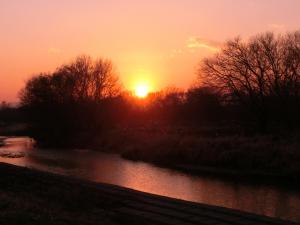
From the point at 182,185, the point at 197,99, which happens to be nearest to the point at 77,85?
the point at 197,99

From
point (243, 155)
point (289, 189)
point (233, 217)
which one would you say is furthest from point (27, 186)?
point (243, 155)

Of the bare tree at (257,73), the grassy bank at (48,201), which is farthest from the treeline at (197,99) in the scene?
the grassy bank at (48,201)

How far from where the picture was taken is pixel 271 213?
19750 millimetres

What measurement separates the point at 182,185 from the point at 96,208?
12419mm

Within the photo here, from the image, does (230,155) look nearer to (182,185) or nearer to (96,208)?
(182,185)

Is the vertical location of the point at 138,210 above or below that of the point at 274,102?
below

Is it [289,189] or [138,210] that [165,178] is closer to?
[289,189]

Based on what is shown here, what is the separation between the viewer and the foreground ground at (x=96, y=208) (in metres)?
13.1

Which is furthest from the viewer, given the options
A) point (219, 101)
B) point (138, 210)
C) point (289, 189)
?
point (219, 101)

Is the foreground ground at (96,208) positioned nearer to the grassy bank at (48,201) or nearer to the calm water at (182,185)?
the grassy bank at (48,201)

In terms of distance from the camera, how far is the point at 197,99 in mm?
77375

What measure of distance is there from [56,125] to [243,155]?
1727 inches

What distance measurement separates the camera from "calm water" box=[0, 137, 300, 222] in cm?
2172

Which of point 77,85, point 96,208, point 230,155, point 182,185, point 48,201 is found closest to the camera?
point 96,208
